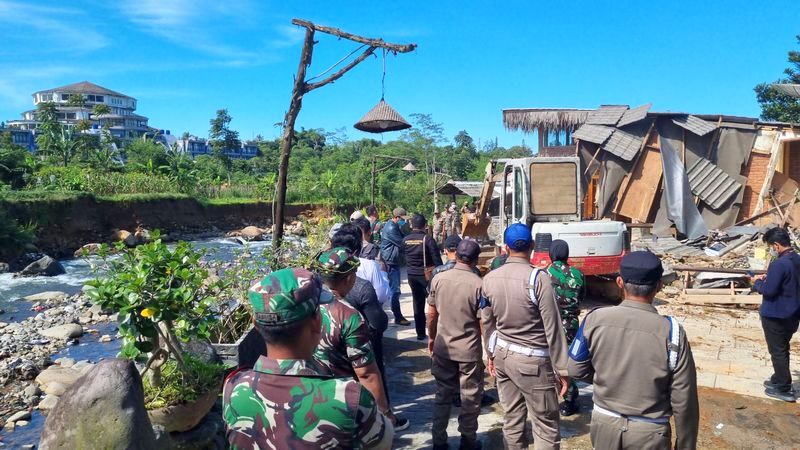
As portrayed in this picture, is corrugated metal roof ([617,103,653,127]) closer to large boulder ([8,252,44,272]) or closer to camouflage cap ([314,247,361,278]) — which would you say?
camouflage cap ([314,247,361,278])

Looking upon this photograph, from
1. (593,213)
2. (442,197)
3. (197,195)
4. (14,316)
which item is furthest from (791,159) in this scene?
(197,195)

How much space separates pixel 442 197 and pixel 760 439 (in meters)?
18.9

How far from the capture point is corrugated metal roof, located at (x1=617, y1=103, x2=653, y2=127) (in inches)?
563

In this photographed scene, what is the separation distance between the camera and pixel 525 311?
352cm

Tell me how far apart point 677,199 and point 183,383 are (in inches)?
541

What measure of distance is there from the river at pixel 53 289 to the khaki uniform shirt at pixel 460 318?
6.76 feet

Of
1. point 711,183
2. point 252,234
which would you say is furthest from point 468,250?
point 252,234

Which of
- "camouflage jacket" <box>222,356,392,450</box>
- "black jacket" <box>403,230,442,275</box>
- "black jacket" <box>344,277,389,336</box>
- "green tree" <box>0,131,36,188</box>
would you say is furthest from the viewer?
"green tree" <box>0,131,36,188</box>

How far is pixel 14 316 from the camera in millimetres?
11602

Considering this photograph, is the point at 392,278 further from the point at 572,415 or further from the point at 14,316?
the point at 14,316

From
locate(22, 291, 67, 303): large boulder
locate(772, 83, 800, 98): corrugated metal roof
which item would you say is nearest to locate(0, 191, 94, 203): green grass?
locate(22, 291, 67, 303): large boulder

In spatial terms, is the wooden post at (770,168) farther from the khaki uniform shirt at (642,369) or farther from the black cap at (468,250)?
the khaki uniform shirt at (642,369)

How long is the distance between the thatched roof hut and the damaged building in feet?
3.23

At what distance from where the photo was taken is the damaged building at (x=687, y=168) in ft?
46.3
